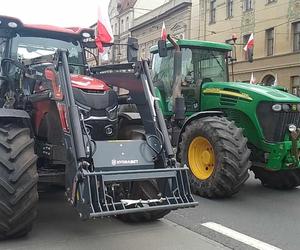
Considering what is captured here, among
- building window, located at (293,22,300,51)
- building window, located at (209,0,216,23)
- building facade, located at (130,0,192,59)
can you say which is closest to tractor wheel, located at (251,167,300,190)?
building window, located at (293,22,300,51)

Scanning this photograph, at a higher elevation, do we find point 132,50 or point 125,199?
point 132,50

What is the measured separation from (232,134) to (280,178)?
1.69 meters

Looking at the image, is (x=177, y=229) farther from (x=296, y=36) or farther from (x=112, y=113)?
(x=296, y=36)

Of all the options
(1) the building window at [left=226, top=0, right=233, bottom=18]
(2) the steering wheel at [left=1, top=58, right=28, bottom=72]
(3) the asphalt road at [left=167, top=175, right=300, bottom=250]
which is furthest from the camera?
(1) the building window at [left=226, top=0, right=233, bottom=18]

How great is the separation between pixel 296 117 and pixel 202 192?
6.36 feet

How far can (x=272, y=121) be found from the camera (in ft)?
24.6

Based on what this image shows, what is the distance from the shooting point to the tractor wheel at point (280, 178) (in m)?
8.21

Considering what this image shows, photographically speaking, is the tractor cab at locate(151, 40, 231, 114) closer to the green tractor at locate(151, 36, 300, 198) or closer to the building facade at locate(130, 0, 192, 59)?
the green tractor at locate(151, 36, 300, 198)

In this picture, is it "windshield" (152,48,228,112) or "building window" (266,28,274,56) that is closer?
"windshield" (152,48,228,112)

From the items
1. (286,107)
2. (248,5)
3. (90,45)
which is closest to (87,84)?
(90,45)

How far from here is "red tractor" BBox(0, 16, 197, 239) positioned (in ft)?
16.0

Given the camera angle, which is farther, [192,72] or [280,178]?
[192,72]

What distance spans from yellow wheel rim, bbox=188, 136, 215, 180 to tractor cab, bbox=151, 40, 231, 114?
113 centimetres

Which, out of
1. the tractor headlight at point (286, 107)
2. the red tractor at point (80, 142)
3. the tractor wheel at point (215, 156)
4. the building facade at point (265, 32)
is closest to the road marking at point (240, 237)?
the red tractor at point (80, 142)
